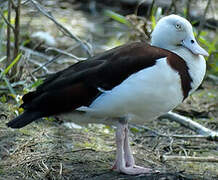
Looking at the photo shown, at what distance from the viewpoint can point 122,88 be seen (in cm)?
362

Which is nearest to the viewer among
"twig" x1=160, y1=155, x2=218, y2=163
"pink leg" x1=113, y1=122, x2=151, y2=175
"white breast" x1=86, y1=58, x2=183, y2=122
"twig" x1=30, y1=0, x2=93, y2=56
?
"white breast" x1=86, y1=58, x2=183, y2=122

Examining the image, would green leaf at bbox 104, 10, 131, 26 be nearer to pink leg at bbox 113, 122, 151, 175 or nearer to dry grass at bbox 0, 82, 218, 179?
dry grass at bbox 0, 82, 218, 179

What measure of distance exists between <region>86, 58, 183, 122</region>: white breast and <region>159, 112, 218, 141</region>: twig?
4.39 feet

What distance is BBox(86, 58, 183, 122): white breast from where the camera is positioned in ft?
11.8

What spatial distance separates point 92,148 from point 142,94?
1064 mm

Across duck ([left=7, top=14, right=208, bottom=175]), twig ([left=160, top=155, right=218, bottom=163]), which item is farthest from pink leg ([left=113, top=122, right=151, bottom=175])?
twig ([left=160, top=155, right=218, bottom=163])

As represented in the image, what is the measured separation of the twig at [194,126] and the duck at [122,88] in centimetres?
117

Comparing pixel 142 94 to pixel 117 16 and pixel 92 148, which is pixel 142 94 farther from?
pixel 117 16

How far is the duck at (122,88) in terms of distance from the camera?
3.61 m

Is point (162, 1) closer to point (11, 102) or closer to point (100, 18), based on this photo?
point (100, 18)

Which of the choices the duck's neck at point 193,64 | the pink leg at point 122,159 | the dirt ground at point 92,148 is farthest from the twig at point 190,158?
the duck's neck at point 193,64

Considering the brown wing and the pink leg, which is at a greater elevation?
the brown wing

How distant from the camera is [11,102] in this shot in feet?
17.2

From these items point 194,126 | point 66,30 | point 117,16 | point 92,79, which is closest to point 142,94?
point 92,79
